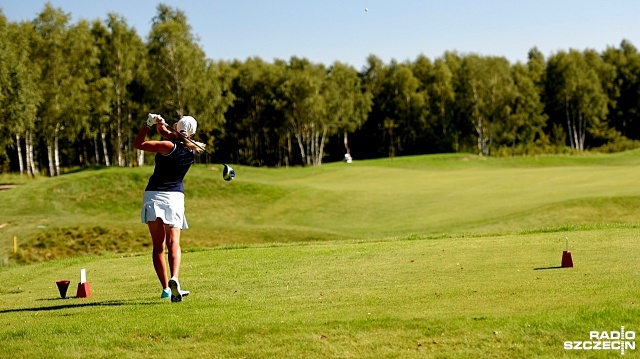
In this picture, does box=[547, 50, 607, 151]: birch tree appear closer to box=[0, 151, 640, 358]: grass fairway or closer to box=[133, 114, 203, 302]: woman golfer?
box=[0, 151, 640, 358]: grass fairway

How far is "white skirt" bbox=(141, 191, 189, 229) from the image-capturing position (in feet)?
36.1

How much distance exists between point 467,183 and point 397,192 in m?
4.11

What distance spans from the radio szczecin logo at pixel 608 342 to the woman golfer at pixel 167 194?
569 cm

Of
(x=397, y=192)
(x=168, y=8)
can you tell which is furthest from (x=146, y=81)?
(x=397, y=192)

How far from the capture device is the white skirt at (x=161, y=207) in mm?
11000

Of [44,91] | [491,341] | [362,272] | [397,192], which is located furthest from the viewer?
[44,91]

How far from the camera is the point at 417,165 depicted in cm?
6456

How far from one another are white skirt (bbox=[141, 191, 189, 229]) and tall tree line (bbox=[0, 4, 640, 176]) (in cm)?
5265

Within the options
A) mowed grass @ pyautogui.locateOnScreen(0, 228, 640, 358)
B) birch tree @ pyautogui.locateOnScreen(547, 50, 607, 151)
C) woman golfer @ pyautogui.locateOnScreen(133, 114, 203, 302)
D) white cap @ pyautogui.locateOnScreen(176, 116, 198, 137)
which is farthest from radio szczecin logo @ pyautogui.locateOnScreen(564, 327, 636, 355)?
birch tree @ pyautogui.locateOnScreen(547, 50, 607, 151)

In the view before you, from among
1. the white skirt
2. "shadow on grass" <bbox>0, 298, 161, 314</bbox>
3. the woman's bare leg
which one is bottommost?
"shadow on grass" <bbox>0, 298, 161, 314</bbox>

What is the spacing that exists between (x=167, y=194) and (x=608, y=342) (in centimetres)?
632

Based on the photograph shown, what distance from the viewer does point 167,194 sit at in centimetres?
1107

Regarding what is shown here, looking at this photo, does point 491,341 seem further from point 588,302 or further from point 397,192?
point 397,192

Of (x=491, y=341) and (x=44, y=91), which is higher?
(x=44, y=91)
